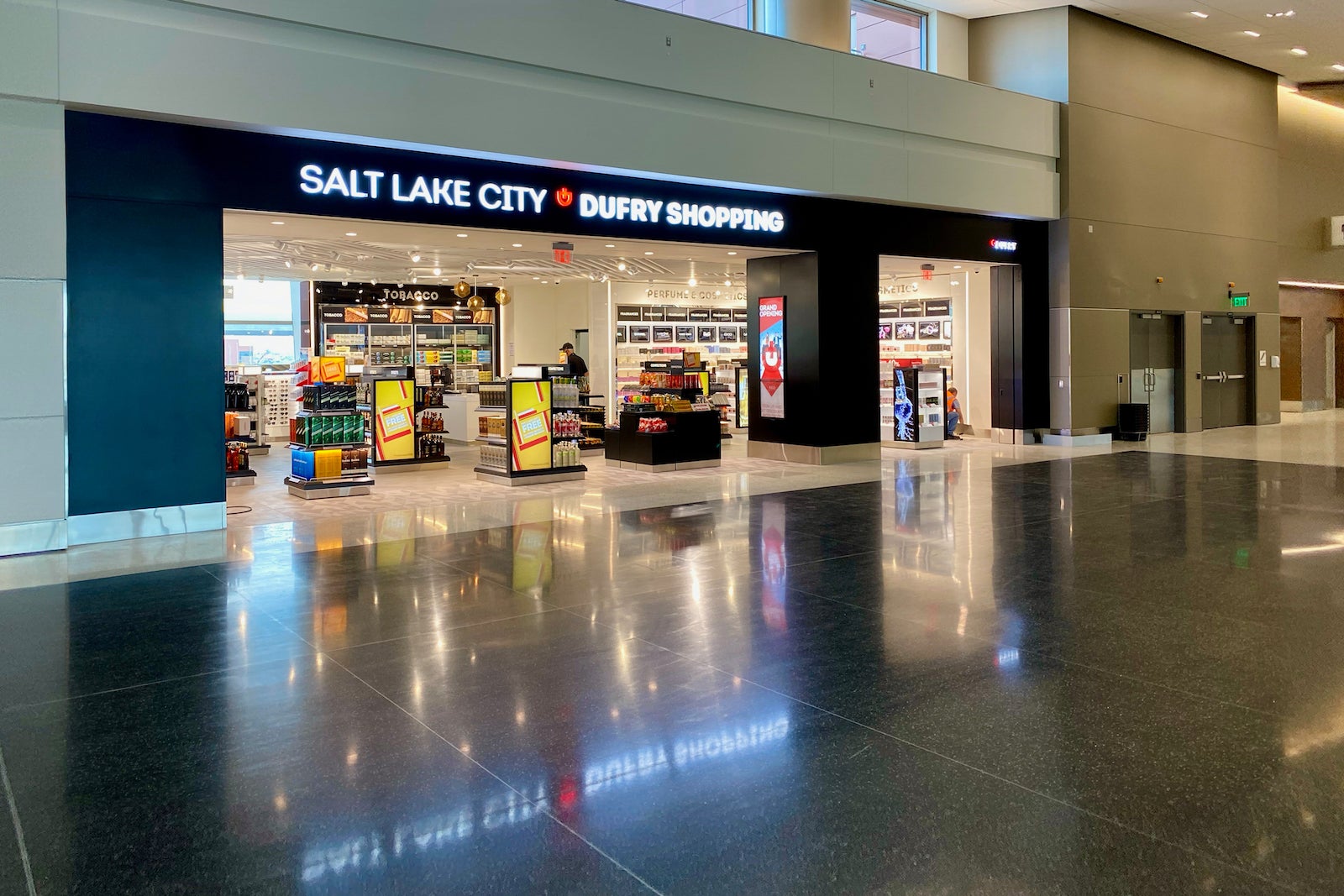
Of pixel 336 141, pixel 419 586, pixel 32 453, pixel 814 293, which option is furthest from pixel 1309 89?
pixel 32 453

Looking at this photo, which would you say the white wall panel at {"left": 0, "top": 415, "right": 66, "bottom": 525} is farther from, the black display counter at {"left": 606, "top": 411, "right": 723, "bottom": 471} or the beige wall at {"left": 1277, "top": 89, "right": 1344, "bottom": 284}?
the beige wall at {"left": 1277, "top": 89, "right": 1344, "bottom": 284}

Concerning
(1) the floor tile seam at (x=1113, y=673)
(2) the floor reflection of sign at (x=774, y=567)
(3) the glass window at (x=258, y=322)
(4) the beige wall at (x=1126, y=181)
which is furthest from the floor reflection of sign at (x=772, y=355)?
(3) the glass window at (x=258, y=322)

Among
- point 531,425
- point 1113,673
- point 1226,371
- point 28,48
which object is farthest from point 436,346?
point 1113,673

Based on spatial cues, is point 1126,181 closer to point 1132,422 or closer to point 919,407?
point 1132,422

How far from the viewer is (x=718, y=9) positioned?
12641 mm

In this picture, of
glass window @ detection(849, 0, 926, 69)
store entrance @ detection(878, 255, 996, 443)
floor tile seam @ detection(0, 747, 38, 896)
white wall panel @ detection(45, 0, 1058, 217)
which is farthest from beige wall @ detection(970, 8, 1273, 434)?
floor tile seam @ detection(0, 747, 38, 896)

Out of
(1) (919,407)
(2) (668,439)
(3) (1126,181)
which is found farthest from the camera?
(3) (1126,181)

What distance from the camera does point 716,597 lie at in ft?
18.8

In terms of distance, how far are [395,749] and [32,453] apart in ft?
18.9

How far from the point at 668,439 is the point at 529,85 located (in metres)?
5.06

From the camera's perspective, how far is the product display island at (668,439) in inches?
515

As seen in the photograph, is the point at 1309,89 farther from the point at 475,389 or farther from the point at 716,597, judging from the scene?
the point at 716,597

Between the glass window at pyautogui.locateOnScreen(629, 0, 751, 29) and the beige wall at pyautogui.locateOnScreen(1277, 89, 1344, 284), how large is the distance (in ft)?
45.4

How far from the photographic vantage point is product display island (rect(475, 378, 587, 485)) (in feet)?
38.5
